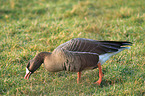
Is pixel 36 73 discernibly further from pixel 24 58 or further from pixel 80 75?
pixel 80 75

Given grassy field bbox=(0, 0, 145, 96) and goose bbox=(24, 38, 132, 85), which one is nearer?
goose bbox=(24, 38, 132, 85)

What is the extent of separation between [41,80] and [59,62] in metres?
0.77

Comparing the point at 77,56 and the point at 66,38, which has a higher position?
the point at 77,56

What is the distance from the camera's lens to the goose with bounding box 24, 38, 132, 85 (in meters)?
3.99

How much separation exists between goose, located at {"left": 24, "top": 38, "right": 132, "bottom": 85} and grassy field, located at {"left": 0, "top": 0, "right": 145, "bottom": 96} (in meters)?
0.34

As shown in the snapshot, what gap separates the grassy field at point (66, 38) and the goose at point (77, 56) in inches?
13.4

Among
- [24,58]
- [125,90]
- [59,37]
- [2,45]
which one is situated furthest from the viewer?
[59,37]

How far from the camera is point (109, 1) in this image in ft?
31.2

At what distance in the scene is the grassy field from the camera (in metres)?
4.15

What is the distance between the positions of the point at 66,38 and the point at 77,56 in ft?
6.92

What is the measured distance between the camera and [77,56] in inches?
158

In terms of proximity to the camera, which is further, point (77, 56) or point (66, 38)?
point (66, 38)

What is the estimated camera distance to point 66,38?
238 inches

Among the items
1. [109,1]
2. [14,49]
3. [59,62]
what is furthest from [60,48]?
[109,1]
